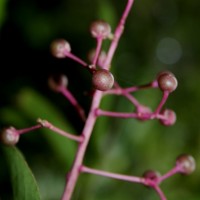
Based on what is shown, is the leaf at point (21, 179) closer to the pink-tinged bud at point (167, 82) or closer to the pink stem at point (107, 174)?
the pink stem at point (107, 174)

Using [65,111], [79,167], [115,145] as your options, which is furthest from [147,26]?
[79,167]

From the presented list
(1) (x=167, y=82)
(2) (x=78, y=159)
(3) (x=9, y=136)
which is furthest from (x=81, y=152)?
(1) (x=167, y=82)

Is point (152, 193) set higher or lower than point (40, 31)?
lower

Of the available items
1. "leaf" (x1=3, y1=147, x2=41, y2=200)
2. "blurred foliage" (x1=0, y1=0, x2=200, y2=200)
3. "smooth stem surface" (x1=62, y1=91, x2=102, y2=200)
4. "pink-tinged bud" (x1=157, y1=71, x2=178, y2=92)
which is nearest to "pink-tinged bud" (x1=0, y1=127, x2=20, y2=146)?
"leaf" (x1=3, y1=147, x2=41, y2=200)

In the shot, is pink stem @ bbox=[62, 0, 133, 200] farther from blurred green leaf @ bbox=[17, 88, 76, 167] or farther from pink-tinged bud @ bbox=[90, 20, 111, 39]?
blurred green leaf @ bbox=[17, 88, 76, 167]

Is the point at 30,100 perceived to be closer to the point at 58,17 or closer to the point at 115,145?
the point at 115,145

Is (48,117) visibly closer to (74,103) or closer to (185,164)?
(74,103)


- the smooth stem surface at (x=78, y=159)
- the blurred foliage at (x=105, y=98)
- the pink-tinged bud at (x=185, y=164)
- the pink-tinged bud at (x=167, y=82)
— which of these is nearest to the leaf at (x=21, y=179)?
the smooth stem surface at (x=78, y=159)
